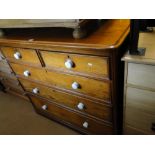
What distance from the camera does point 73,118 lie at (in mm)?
1323

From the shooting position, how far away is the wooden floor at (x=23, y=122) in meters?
1.55

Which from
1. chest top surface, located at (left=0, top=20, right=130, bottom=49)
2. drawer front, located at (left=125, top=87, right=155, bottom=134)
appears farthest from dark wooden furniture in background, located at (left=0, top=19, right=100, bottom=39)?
drawer front, located at (left=125, top=87, right=155, bottom=134)

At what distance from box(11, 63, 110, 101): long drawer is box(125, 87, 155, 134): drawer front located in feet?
0.44

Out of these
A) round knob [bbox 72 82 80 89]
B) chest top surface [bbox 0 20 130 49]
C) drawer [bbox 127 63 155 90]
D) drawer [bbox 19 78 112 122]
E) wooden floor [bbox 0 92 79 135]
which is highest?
chest top surface [bbox 0 20 130 49]

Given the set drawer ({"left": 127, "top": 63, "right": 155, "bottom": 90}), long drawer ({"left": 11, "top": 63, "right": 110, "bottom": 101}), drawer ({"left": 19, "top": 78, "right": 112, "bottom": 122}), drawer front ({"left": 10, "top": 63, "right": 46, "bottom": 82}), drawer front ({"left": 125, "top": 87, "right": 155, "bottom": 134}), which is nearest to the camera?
drawer ({"left": 127, "top": 63, "right": 155, "bottom": 90})

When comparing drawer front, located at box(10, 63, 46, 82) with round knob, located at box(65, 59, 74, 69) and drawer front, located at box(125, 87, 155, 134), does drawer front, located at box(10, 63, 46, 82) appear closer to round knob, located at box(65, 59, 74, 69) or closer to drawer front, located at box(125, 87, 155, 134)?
round knob, located at box(65, 59, 74, 69)

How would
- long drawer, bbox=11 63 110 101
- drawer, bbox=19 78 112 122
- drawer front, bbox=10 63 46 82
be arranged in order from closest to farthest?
long drawer, bbox=11 63 110 101
drawer, bbox=19 78 112 122
drawer front, bbox=10 63 46 82

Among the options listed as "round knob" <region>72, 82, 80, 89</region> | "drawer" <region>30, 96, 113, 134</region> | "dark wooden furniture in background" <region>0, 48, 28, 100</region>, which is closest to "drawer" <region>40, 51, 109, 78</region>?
"round knob" <region>72, 82, 80, 89</region>

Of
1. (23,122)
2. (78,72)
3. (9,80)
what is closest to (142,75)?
(78,72)

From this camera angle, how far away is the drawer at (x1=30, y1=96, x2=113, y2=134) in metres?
1.16

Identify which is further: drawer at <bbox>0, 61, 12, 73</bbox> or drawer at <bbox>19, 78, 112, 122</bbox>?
drawer at <bbox>0, 61, 12, 73</bbox>

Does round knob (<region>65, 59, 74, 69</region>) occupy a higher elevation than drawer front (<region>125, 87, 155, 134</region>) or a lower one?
higher
